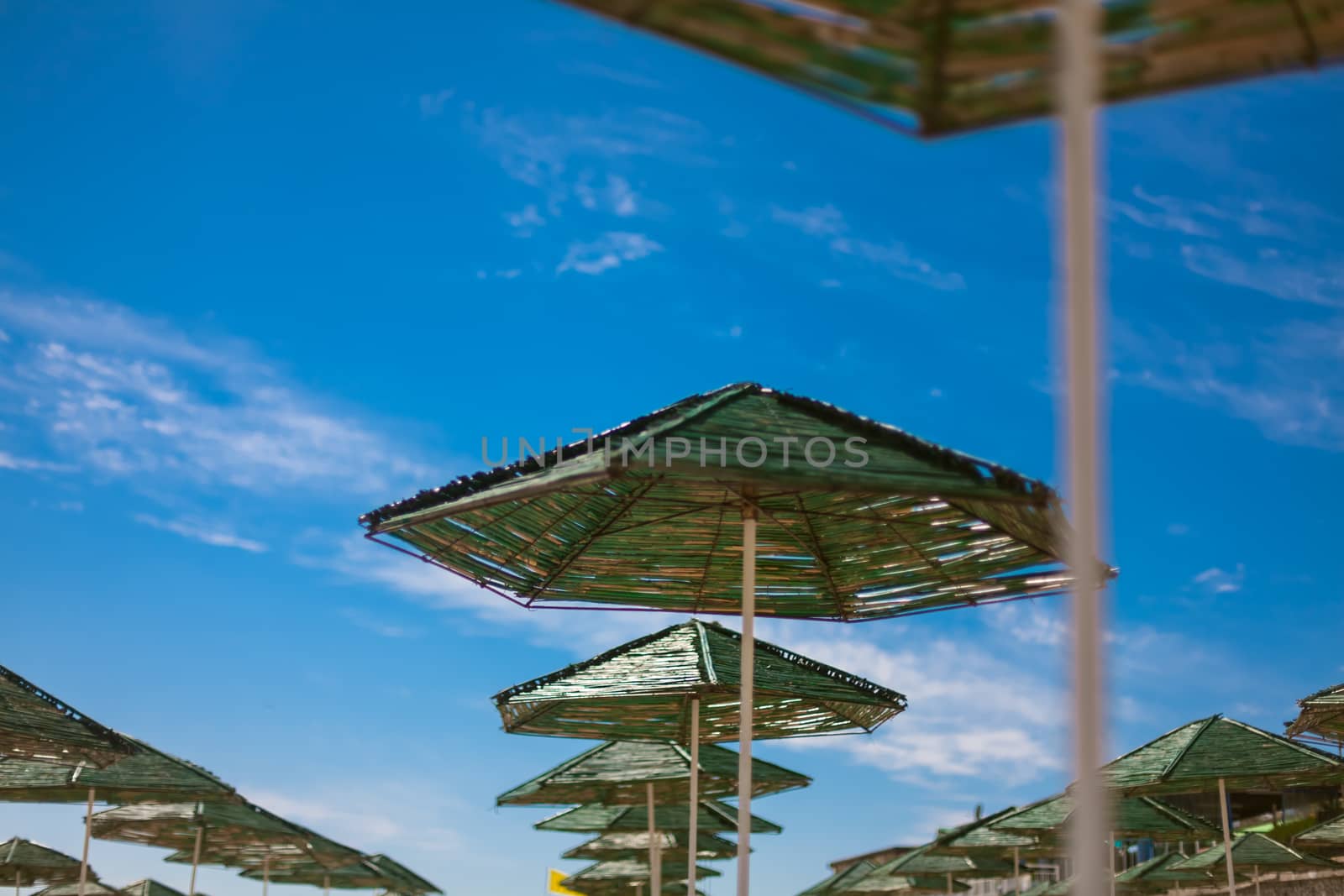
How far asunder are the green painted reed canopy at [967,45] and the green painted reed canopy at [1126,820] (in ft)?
A: 35.6

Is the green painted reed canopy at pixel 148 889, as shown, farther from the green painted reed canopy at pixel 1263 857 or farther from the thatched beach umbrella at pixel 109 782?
the green painted reed canopy at pixel 1263 857

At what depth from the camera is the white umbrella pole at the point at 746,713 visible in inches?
244

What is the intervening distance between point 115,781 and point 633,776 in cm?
432

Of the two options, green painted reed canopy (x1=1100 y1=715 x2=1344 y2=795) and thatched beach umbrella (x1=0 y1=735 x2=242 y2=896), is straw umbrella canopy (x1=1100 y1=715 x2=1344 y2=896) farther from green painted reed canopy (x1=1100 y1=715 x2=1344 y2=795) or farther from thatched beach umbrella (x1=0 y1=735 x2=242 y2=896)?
thatched beach umbrella (x1=0 y1=735 x2=242 y2=896)

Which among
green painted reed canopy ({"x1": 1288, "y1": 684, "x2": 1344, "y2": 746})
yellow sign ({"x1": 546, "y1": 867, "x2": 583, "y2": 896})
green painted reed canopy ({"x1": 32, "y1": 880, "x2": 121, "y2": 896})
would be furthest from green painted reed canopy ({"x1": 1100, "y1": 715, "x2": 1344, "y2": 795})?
green painted reed canopy ({"x1": 32, "y1": 880, "x2": 121, "y2": 896})

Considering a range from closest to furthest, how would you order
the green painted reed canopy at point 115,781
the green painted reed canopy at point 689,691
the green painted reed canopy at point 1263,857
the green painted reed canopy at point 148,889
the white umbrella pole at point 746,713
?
the white umbrella pole at point 746,713 → the green painted reed canopy at point 689,691 → the green painted reed canopy at point 115,781 → the green painted reed canopy at point 1263,857 → the green painted reed canopy at point 148,889

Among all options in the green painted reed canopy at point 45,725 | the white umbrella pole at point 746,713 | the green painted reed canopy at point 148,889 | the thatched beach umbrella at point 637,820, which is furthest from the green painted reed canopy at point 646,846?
the white umbrella pole at point 746,713

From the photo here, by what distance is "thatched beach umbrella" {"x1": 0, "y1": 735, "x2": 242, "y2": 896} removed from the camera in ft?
36.1

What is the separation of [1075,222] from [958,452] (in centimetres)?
299

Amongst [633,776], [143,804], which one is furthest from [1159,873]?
[143,804]

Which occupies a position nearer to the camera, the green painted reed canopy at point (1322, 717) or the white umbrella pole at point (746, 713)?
the white umbrella pole at point (746, 713)

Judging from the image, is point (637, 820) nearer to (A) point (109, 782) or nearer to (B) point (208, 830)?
(B) point (208, 830)

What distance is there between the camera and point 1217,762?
34.3 feet

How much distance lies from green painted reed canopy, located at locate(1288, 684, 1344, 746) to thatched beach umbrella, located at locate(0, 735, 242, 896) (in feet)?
30.0
